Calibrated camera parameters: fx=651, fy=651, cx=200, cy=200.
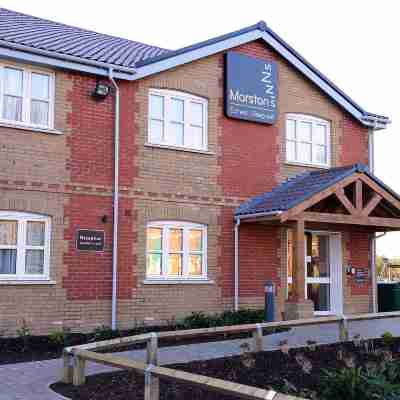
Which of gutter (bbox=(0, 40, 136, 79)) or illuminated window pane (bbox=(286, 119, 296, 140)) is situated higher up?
gutter (bbox=(0, 40, 136, 79))

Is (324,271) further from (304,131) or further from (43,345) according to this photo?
(43,345)

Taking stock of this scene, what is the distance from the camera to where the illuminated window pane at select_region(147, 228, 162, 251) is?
14505 mm

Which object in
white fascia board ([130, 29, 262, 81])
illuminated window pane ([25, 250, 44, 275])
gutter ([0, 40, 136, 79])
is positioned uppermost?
white fascia board ([130, 29, 262, 81])

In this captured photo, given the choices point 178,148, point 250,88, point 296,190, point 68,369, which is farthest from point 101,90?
point 68,369

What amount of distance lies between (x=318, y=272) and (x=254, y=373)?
28.7ft

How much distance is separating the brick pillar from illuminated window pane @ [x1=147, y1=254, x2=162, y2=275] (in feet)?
9.79

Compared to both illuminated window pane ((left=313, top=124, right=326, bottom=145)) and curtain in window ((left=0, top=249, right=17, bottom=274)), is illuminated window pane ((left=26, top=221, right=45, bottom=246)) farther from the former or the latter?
illuminated window pane ((left=313, top=124, right=326, bottom=145))

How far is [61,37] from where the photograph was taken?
15570mm

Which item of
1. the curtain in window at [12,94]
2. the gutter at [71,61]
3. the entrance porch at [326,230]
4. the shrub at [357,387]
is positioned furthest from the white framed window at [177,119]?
the shrub at [357,387]

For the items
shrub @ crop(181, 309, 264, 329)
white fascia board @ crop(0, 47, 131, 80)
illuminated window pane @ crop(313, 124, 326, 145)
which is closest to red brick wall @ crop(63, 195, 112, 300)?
shrub @ crop(181, 309, 264, 329)

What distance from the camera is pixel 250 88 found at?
53.3ft

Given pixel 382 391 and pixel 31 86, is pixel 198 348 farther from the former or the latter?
pixel 31 86

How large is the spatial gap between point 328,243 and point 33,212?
→ 820 cm

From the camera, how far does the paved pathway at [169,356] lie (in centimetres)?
820
